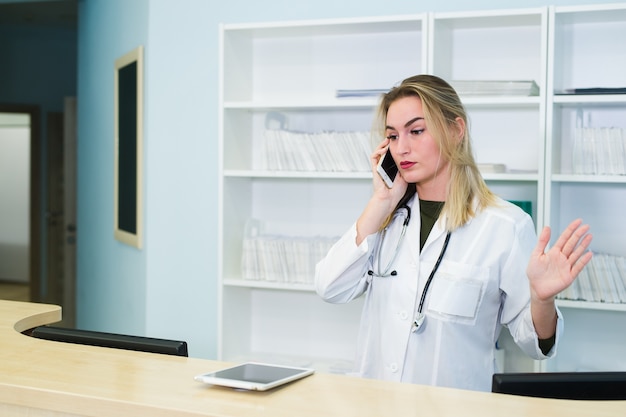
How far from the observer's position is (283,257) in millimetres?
3602

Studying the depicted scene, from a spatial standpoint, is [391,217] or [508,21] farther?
[508,21]

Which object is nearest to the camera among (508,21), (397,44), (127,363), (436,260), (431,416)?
(431,416)

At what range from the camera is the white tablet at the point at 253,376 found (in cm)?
161

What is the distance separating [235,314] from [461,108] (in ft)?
5.80

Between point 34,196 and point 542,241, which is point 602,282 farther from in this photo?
point 34,196

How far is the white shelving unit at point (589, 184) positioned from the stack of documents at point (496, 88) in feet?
0.51

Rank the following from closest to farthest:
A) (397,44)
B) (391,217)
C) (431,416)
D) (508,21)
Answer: (431,416) → (391,217) → (508,21) → (397,44)

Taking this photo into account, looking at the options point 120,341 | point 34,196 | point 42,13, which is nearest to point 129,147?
point 120,341

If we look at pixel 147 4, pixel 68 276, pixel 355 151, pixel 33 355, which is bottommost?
pixel 68 276

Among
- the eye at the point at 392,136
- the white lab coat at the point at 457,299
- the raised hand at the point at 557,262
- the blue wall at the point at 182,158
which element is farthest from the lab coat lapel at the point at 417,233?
the blue wall at the point at 182,158

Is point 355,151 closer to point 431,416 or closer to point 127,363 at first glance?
point 127,363

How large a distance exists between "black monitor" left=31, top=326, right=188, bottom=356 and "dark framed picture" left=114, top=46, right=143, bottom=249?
7.18 ft

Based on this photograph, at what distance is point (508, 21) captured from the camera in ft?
10.9

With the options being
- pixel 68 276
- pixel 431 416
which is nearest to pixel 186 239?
pixel 431 416
